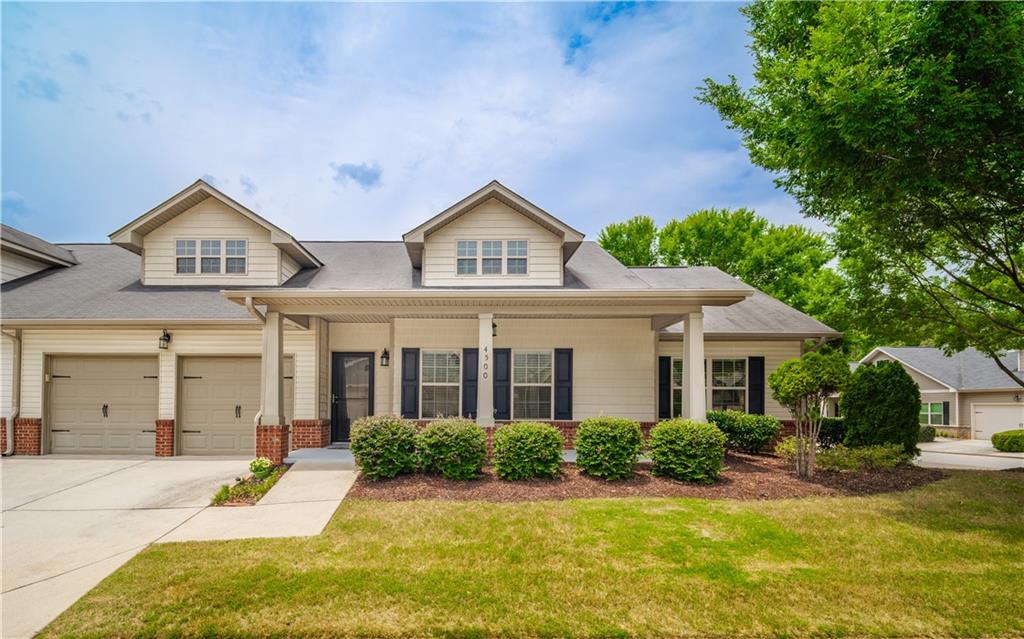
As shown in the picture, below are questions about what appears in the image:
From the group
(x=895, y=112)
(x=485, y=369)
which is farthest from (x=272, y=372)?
(x=895, y=112)

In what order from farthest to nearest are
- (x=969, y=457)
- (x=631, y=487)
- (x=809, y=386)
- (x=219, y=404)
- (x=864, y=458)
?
(x=969, y=457), (x=219, y=404), (x=864, y=458), (x=809, y=386), (x=631, y=487)

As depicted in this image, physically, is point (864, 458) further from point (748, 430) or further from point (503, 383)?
point (503, 383)

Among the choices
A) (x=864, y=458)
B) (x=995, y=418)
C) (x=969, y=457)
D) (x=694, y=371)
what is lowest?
(x=969, y=457)

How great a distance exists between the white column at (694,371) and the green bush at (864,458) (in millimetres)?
2524

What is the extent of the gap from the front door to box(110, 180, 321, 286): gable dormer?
263 centimetres

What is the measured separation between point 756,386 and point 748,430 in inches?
81.3

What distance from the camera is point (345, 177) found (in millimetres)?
14844

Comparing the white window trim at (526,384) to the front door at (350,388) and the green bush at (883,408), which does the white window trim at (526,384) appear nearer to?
the front door at (350,388)

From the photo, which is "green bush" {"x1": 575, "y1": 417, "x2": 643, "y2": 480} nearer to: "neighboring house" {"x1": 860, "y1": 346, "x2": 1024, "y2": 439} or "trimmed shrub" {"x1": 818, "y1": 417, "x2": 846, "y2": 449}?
"trimmed shrub" {"x1": 818, "y1": 417, "x2": 846, "y2": 449}

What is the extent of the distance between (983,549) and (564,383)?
7.55 metres

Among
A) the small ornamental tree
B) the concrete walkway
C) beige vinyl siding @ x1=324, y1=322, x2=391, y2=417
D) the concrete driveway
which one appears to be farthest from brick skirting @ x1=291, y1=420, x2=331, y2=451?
the concrete walkway

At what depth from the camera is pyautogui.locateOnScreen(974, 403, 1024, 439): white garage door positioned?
21625mm

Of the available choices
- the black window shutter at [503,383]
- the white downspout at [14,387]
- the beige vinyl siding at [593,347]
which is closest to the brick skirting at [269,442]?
the beige vinyl siding at [593,347]

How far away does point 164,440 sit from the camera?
10992mm
